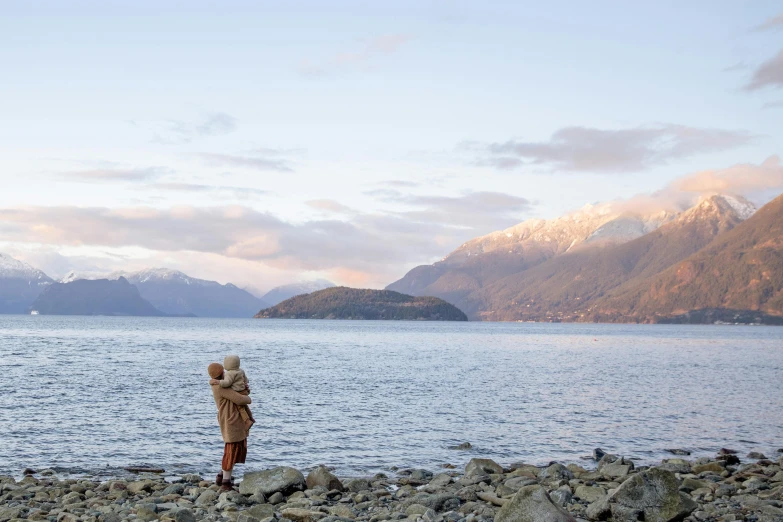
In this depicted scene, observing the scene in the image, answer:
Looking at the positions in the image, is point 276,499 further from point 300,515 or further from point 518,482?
point 518,482

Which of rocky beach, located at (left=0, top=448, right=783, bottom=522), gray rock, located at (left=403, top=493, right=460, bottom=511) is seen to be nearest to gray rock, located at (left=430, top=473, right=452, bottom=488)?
rocky beach, located at (left=0, top=448, right=783, bottom=522)

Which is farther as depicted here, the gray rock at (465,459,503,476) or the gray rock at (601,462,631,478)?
the gray rock at (465,459,503,476)

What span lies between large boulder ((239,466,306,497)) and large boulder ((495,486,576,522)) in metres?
6.48

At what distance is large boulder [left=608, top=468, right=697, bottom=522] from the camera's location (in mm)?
15086

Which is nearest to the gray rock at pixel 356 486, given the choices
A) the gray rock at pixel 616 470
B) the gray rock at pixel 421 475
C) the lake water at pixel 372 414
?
the gray rock at pixel 421 475

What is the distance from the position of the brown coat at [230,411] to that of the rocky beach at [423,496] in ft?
4.94

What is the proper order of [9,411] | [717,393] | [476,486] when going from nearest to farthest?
[476,486], [9,411], [717,393]

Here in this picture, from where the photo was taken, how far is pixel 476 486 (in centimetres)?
1969

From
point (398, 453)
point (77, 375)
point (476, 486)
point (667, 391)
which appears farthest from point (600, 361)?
point (476, 486)

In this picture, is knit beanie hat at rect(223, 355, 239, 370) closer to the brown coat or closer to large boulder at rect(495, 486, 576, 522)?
the brown coat

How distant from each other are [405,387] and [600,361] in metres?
41.3

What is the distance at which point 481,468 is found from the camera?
22.9 m

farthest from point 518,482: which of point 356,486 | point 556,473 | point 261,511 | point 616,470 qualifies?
point 261,511

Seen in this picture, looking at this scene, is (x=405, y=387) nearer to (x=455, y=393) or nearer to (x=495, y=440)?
(x=455, y=393)
